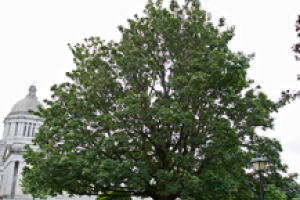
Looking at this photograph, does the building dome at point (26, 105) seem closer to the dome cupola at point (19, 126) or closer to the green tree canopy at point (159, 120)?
the dome cupola at point (19, 126)

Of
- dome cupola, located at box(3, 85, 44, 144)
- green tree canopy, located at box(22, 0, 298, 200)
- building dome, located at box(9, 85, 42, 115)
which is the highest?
building dome, located at box(9, 85, 42, 115)

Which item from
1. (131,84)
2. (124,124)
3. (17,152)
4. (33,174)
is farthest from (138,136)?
(17,152)

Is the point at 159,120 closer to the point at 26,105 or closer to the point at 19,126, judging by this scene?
the point at 19,126

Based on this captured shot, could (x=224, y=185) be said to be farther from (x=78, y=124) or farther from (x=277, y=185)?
(x=78, y=124)

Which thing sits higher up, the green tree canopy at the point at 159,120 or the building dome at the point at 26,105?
the building dome at the point at 26,105

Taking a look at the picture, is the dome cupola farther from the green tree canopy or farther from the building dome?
the green tree canopy

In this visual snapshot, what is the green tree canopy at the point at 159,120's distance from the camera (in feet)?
37.5

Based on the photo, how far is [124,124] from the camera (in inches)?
476

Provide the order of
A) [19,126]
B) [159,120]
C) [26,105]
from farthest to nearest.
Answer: [26,105]
[19,126]
[159,120]

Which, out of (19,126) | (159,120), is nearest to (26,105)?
(19,126)

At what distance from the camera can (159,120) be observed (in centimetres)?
1237

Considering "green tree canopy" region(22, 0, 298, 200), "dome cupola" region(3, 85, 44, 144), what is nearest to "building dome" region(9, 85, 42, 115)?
"dome cupola" region(3, 85, 44, 144)

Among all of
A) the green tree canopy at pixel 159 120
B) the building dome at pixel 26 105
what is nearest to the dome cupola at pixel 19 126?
the building dome at pixel 26 105

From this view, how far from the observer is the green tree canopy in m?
11.4
